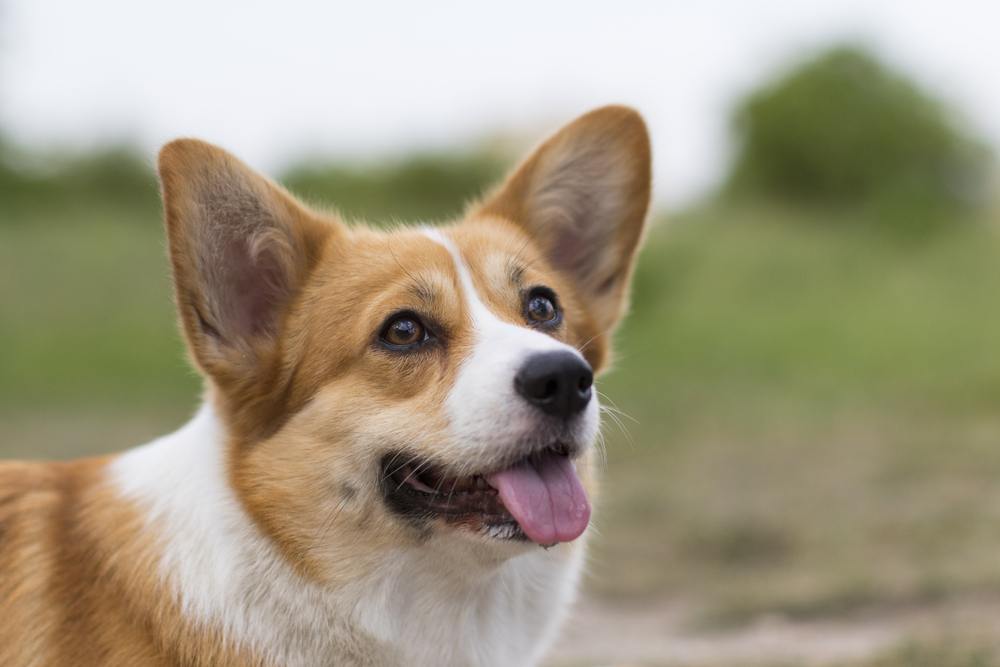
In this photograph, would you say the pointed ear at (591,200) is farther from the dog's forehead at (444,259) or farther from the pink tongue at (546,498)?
the pink tongue at (546,498)

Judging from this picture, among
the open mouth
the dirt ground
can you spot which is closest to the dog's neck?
the open mouth

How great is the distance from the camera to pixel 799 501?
8281 mm

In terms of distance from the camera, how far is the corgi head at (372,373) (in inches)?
129

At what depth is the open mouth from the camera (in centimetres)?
331

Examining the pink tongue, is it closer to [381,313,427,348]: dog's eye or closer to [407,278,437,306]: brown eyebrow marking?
[381,313,427,348]: dog's eye

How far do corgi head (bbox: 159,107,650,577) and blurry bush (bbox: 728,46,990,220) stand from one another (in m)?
17.3

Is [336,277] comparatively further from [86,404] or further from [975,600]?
[86,404]

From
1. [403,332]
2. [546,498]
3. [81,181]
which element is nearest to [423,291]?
[403,332]

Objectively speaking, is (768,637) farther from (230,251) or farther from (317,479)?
(230,251)

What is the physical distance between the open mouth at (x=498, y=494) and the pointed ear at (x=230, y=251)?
0.64m

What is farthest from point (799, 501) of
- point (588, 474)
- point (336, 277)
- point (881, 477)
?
point (336, 277)

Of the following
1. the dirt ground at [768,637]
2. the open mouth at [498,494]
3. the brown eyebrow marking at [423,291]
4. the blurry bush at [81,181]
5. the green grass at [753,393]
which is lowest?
the blurry bush at [81,181]

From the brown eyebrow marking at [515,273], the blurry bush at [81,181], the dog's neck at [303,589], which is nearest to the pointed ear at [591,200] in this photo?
the brown eyebrow marking at [515,273]

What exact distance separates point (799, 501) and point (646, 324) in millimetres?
7644
